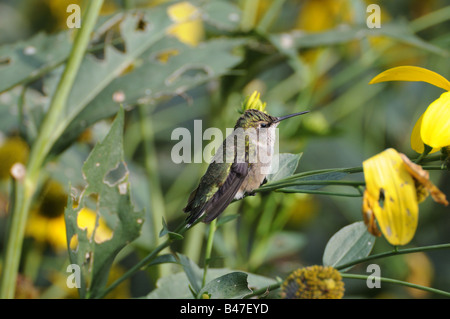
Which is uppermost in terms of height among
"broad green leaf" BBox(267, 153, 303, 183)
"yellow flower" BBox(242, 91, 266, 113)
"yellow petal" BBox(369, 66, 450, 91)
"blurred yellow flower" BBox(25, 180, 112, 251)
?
"blurred yellow flower" BBox(25, 180, 112, 251)

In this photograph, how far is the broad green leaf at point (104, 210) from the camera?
0.31m

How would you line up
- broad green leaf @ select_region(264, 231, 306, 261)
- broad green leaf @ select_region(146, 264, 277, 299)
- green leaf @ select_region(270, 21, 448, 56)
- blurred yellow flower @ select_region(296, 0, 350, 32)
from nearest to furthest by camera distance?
broad green leaf @ select_region(146, 264, 277, 299) → green leaf @ select_region(270, 21, 448, 56) → broad green leaf @ select_region(264, 231, 306, 261) → blurred yellow flower @ select_region(296, 0, 350, 32)

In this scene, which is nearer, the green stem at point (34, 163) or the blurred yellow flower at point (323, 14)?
the green stem at point (34, 163)

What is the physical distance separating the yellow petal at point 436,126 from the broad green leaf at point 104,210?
6.5 inches

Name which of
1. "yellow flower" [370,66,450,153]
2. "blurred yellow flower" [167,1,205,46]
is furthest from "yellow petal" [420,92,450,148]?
"blurred yellow flower" [167,1,205,46]

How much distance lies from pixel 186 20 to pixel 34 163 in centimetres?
25

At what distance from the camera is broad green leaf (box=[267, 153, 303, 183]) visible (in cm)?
28

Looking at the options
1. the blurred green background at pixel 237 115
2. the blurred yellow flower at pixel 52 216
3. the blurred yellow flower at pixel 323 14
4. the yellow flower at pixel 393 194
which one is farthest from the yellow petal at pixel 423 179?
the blurred yellow flower at pixel 323 14

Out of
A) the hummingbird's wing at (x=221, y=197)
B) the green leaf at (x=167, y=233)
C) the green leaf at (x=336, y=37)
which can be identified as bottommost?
the green leaf at (x=167, y=233)

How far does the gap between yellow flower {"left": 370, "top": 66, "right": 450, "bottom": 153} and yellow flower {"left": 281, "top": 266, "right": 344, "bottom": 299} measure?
3.2 inches

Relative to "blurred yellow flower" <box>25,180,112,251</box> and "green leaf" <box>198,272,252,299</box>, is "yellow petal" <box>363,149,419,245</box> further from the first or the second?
"blurred yellow flower" <box>25,180,112,251</box>

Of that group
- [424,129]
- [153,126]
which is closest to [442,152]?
[424,129]

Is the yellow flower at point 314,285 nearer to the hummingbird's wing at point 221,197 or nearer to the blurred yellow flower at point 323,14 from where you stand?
the hummingbird's wing at point 221,197

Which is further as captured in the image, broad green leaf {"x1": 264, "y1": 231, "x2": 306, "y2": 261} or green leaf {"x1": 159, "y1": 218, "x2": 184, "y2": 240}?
broad green leaf {"x1": 264, "y1": 231, "x2": 306, "y2": 261}
